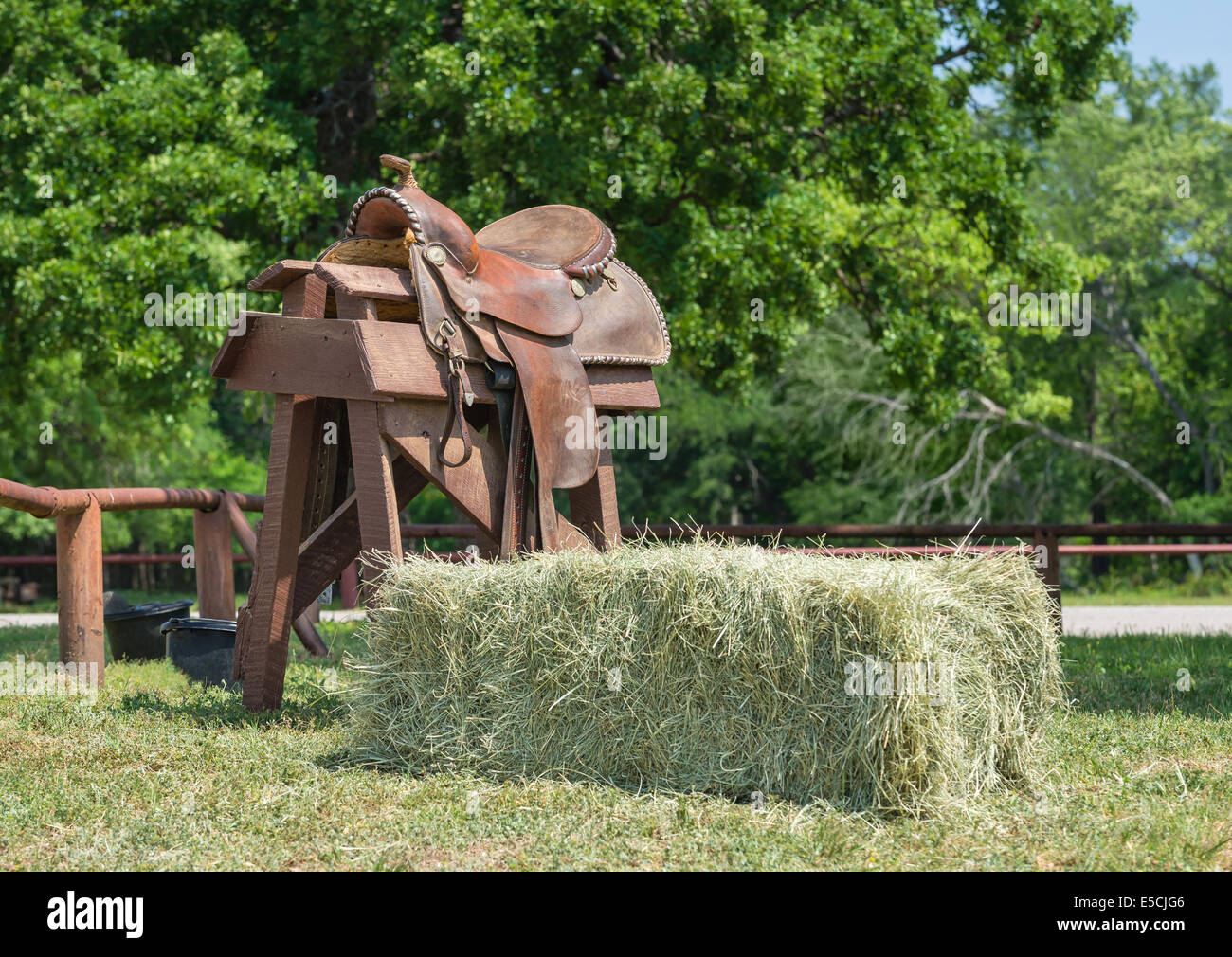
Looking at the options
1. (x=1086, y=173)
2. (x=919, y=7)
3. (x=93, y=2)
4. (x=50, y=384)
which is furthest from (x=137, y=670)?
(x=1086, y=173)

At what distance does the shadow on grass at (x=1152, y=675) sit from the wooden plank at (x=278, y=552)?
3.46 metres

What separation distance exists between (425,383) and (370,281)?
507 mm


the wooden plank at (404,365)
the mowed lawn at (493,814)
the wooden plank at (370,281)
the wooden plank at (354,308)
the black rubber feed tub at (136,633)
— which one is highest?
the wooden plank at (370,281)

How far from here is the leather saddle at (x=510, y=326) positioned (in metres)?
5.23

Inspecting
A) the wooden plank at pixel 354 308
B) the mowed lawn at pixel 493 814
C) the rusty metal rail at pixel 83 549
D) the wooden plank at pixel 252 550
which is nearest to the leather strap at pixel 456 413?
the wooden plank at pixel 354 308

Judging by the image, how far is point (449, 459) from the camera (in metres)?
5.23

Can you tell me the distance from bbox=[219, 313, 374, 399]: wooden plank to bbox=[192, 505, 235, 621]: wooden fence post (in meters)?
2.84

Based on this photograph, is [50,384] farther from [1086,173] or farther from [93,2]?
[1086,173]

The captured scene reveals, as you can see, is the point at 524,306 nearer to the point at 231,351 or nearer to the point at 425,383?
the point at 425,383

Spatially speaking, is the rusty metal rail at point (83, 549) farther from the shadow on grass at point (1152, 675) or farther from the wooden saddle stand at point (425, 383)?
the shadow on grass at point (1152, 675)

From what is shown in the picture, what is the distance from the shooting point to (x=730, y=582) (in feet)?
13.4

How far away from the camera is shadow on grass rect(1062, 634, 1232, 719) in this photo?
5922mm
